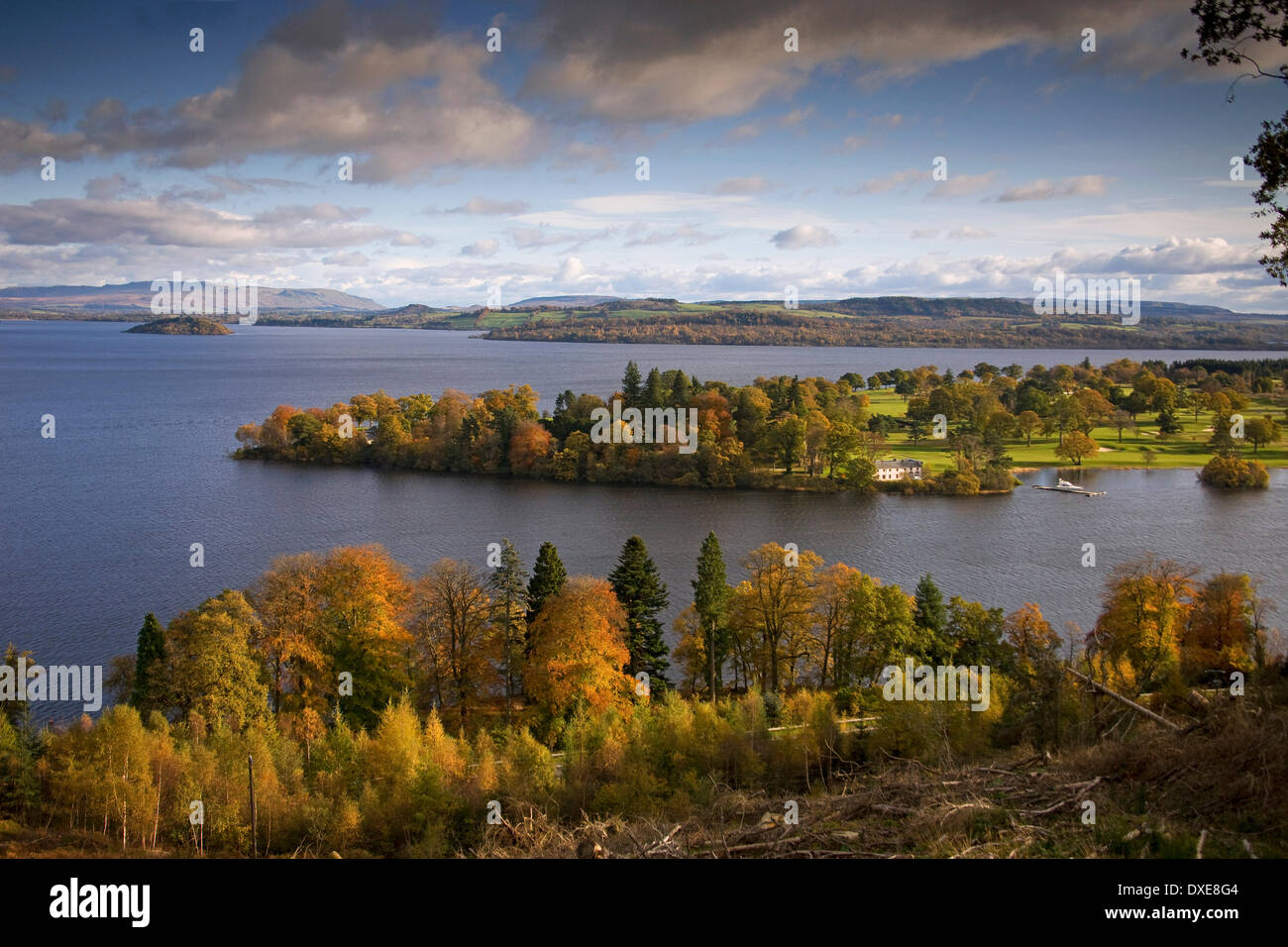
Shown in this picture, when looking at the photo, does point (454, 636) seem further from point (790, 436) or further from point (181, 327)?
point (181, 327)

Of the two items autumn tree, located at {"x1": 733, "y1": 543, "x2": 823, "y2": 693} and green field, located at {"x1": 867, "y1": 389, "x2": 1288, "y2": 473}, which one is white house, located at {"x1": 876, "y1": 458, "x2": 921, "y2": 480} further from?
autumn tree, located at {"x1": 733, "y1": 543, "x2": 823, "y2": 693}

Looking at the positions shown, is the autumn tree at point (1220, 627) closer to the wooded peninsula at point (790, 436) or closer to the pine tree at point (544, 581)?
the pine tree at point (544, 581)

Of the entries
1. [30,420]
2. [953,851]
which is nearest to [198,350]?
[30,420]

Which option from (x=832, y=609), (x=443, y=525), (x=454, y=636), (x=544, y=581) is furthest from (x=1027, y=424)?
(x=454, y=636)

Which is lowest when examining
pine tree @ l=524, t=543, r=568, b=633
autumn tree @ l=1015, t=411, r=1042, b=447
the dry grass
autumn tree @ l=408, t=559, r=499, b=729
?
autumn tree @ l=408, t=559, r=499, b=729

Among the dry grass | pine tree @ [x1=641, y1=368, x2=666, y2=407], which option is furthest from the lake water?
the dry grass

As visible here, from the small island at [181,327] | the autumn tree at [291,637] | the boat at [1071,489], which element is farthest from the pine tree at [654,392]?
the small island at [181,327]
